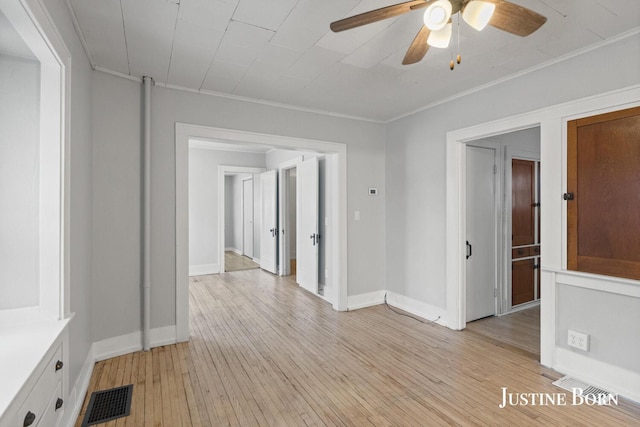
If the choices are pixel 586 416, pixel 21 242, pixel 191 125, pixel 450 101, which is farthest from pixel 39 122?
pixel 586 416

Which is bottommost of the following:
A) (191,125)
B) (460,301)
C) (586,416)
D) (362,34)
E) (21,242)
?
(586,416)

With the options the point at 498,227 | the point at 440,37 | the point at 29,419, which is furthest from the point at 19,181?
the point at 498,227

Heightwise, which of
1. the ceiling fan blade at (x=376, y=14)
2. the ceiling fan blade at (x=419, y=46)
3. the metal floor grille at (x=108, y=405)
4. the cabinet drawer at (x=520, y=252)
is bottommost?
the metal floor grille at (x=108, y=405)

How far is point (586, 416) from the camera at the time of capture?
2.12m

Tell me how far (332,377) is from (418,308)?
184cm

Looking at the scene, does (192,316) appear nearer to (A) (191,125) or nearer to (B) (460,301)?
(A) (191,125)

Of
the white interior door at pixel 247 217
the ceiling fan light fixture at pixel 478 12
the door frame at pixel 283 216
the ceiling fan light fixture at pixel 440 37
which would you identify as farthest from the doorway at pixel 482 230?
the white interior door at pixel 247 217

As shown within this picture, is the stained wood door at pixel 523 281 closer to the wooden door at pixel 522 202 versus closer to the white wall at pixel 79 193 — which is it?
the wooden door at pixel 522 202

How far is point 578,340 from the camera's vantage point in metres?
2.55

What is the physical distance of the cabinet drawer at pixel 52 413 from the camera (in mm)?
1506

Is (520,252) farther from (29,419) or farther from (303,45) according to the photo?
(29,419)

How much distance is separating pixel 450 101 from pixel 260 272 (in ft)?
15.6

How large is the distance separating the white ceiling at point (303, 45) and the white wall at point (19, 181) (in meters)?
0.58

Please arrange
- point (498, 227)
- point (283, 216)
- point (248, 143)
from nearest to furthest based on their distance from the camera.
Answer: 1. point (248, 143)
2. point (498, 227)
3. point (283, 216)
